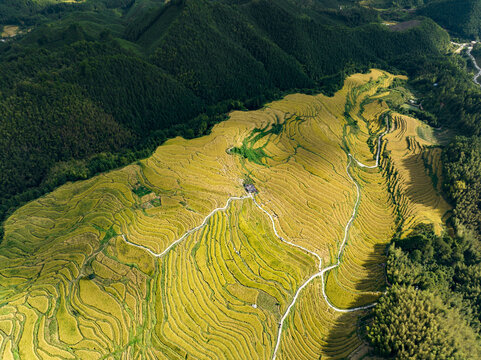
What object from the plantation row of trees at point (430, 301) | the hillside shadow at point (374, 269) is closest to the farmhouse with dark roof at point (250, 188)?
the hillside shadow at point (374, 269)

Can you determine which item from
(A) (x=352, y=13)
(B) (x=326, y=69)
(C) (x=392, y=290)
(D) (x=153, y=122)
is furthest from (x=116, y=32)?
(C) (x=392, y=290)

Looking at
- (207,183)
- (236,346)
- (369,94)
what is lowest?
(236,346)

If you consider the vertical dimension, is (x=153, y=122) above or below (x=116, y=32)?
below

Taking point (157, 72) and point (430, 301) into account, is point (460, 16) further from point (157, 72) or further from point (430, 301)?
point (430, 301)

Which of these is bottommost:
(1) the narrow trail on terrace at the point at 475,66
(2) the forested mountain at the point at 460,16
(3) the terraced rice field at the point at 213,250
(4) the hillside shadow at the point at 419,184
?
(3) the terraced rice field at the point at 213,250

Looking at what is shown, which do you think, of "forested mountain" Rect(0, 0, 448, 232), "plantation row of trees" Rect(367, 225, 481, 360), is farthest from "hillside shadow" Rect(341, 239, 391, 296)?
"forested mountain" Rect(0, 0, 448, 232)

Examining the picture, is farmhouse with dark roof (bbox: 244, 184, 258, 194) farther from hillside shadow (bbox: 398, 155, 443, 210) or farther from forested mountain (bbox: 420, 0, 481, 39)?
forested mountain (bbox: 420, 0, 481, 39)

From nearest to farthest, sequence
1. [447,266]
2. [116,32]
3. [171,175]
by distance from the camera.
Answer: [447,266]
[171,175]
[116,32]

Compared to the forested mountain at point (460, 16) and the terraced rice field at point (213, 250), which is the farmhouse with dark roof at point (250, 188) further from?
the forested mountain at point (460, 16)

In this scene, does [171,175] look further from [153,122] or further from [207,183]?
[153,122]
